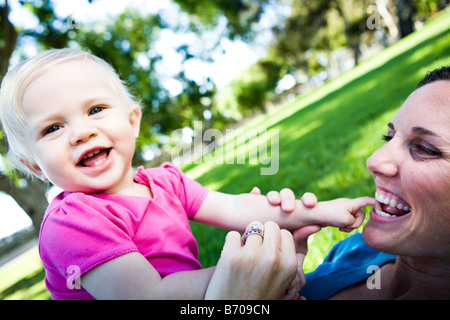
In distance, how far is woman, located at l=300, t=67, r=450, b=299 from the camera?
4.37ft

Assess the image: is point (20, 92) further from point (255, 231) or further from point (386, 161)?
point (386, 161)

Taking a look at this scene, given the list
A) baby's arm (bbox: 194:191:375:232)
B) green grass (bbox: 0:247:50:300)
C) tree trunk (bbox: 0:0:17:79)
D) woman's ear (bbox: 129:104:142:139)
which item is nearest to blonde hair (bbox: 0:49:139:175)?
woman's ear (bbox: 129:104:142:139)

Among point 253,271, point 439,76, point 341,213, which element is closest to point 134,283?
point 253,271

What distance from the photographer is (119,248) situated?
1.21 m

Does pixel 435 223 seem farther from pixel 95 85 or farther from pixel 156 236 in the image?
pixel 95 85

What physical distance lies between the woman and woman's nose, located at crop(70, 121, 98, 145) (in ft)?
4.33

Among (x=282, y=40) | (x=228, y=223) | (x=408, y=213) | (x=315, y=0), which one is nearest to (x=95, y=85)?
(x=228, y=223)

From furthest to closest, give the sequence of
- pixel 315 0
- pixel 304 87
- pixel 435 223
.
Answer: pixel 304 87 < pixel 315 0 < pixel 435 223

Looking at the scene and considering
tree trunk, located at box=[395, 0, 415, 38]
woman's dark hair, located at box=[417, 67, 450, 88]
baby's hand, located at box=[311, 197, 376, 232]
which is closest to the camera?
woman's dark hair, located at box=[417, 67, 450, 88]

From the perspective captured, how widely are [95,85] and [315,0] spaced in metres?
34.2

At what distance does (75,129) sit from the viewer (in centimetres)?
139

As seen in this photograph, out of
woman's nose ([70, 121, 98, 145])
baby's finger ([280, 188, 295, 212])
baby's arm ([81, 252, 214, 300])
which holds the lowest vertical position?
baby's arm ([81, 252, 214, 300])

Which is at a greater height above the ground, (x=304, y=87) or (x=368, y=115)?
(x=304, y=87)

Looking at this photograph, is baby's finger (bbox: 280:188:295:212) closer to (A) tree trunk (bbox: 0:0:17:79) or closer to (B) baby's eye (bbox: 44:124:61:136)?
(B) baby's eye (bbox: 44:124:61:136)
